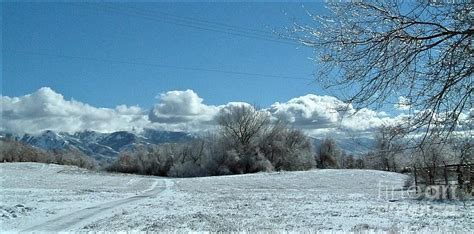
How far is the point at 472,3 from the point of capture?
577 cm

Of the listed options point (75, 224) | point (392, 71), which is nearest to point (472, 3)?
point (392, 71)

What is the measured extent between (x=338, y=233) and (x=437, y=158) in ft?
11.4

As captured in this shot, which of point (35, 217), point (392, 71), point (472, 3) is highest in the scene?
point (472, 3)

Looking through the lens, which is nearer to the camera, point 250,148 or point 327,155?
point 250,148

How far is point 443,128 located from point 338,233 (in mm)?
5089

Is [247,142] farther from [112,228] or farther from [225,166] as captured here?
[112,228]

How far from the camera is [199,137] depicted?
105 metres

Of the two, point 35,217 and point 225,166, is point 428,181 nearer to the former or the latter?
point 35,217

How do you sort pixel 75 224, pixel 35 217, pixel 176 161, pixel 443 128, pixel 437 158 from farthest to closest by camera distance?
pixel 176 161 < pixel 35 217 < pixel 75 224 < pixel 437 158 < pixel 443 128

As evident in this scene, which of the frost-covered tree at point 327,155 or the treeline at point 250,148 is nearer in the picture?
the treeline at point 250,148

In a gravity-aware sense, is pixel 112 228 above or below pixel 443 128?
below

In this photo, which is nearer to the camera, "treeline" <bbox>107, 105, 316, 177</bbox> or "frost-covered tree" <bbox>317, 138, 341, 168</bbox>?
"treeline" <bbox>107, 105, 316, 177</bbox>

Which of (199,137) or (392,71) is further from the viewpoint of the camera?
(199,137)

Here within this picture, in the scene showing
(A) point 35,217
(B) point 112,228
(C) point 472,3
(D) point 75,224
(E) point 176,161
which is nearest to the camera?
(C) point 472,3
